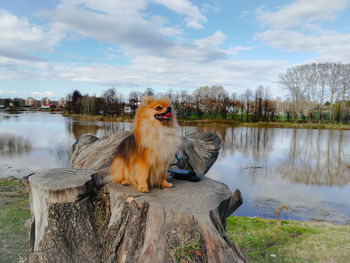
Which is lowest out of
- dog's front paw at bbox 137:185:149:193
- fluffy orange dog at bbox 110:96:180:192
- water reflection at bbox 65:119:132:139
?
water reflection at bbox 65:119:132:139

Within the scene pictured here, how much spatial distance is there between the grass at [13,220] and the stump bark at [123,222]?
1445 mm

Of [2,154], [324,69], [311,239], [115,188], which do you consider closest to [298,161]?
[311,239]

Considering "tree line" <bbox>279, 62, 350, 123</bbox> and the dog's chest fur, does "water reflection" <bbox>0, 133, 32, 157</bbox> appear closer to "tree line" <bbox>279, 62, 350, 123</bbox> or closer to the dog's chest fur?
the dog's chest fur

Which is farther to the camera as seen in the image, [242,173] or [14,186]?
[242,173]

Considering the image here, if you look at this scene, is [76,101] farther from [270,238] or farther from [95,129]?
[270,238]

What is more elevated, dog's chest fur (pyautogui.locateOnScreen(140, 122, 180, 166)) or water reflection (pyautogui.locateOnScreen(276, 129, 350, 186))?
dog's chest fur (pyautogui.locateOnScreen(140, 122, 180, 166))

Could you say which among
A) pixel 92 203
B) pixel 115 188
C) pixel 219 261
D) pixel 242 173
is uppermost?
pixel 115 188

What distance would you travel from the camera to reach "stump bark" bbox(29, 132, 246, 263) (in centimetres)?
265

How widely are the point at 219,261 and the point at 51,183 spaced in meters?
2.32

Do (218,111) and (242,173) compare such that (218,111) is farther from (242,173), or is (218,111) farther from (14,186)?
(14,186)

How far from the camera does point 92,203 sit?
11.5 feet

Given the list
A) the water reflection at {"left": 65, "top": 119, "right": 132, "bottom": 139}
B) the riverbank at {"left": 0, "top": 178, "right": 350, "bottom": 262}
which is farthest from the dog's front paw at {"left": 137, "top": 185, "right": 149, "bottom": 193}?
the water reflection at {"left": 65, "top": 119, "right": 132, "bottom": 139}

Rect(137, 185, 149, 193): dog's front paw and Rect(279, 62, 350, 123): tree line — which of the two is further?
Rect(279, 62, 350, 123): tree line

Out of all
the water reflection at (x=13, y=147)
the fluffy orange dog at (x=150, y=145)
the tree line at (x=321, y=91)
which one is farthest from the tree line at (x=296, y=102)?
the fluffy orange dog at (x=150, y=145)
